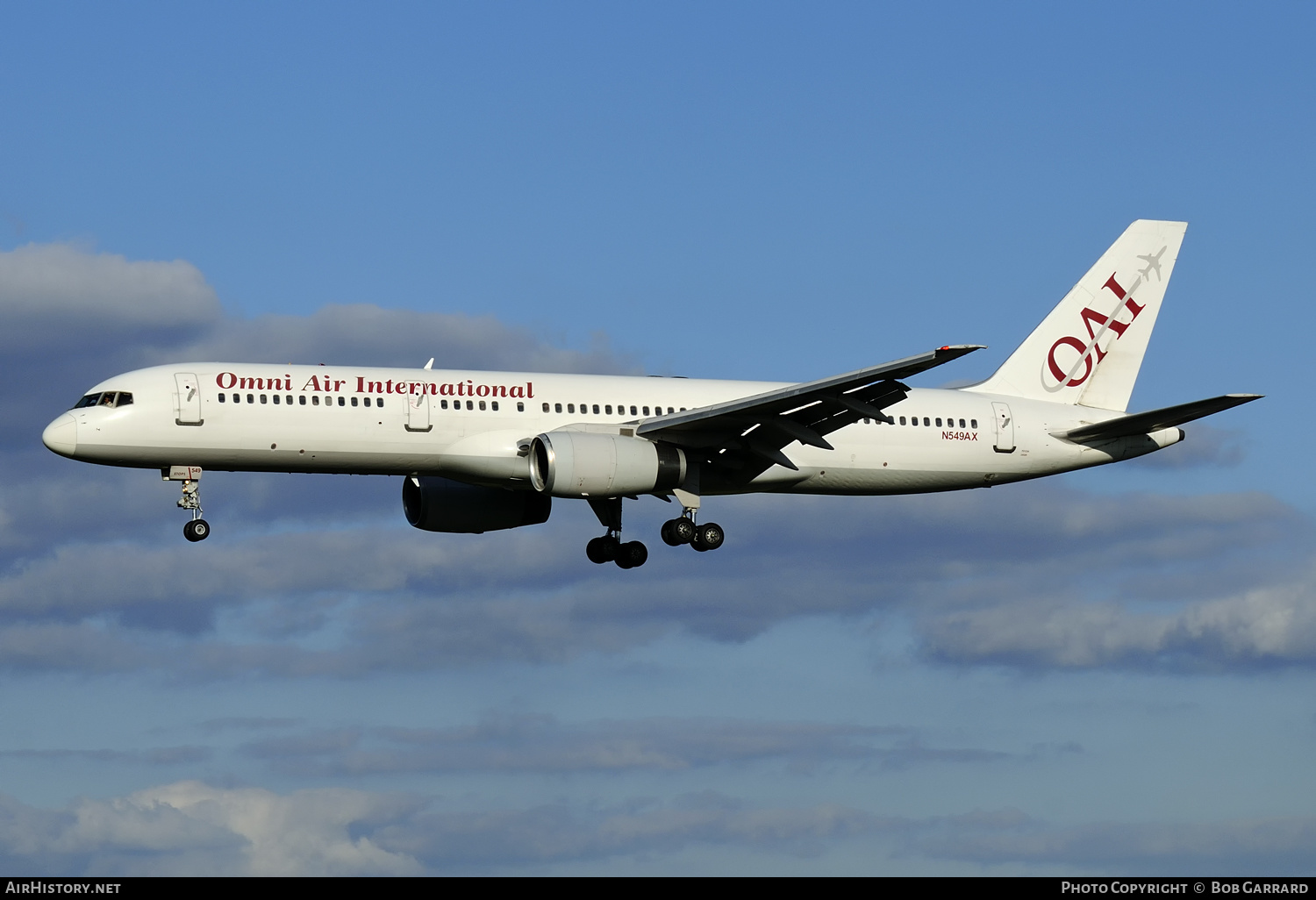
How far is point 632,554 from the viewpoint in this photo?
5678 centimetres

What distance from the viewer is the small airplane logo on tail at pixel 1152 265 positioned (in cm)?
6062

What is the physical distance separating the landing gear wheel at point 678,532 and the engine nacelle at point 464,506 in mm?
5423

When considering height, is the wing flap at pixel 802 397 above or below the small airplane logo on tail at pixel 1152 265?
below

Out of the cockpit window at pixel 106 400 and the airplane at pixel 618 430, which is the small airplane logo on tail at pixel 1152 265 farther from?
the cockpit window at pixel 106 400

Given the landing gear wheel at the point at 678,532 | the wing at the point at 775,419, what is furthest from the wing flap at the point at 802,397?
the landing gear wheel at the point at 678,532

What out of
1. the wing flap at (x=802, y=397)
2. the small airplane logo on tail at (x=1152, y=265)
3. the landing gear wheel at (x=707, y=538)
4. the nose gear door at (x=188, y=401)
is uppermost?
the small airplane logo on tail at (x=1152, y=265)

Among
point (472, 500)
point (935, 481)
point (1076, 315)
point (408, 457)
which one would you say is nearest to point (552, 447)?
point (408, 457)

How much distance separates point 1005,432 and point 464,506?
16.4 m

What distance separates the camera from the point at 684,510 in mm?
52656

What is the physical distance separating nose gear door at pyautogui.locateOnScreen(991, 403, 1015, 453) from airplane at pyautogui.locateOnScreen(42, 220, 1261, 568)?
5cm

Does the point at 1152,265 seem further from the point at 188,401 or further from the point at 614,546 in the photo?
the point at 188,401

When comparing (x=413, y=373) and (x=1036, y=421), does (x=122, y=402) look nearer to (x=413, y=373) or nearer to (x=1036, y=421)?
(x=413, y=373)

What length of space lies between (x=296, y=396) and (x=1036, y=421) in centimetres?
2216
